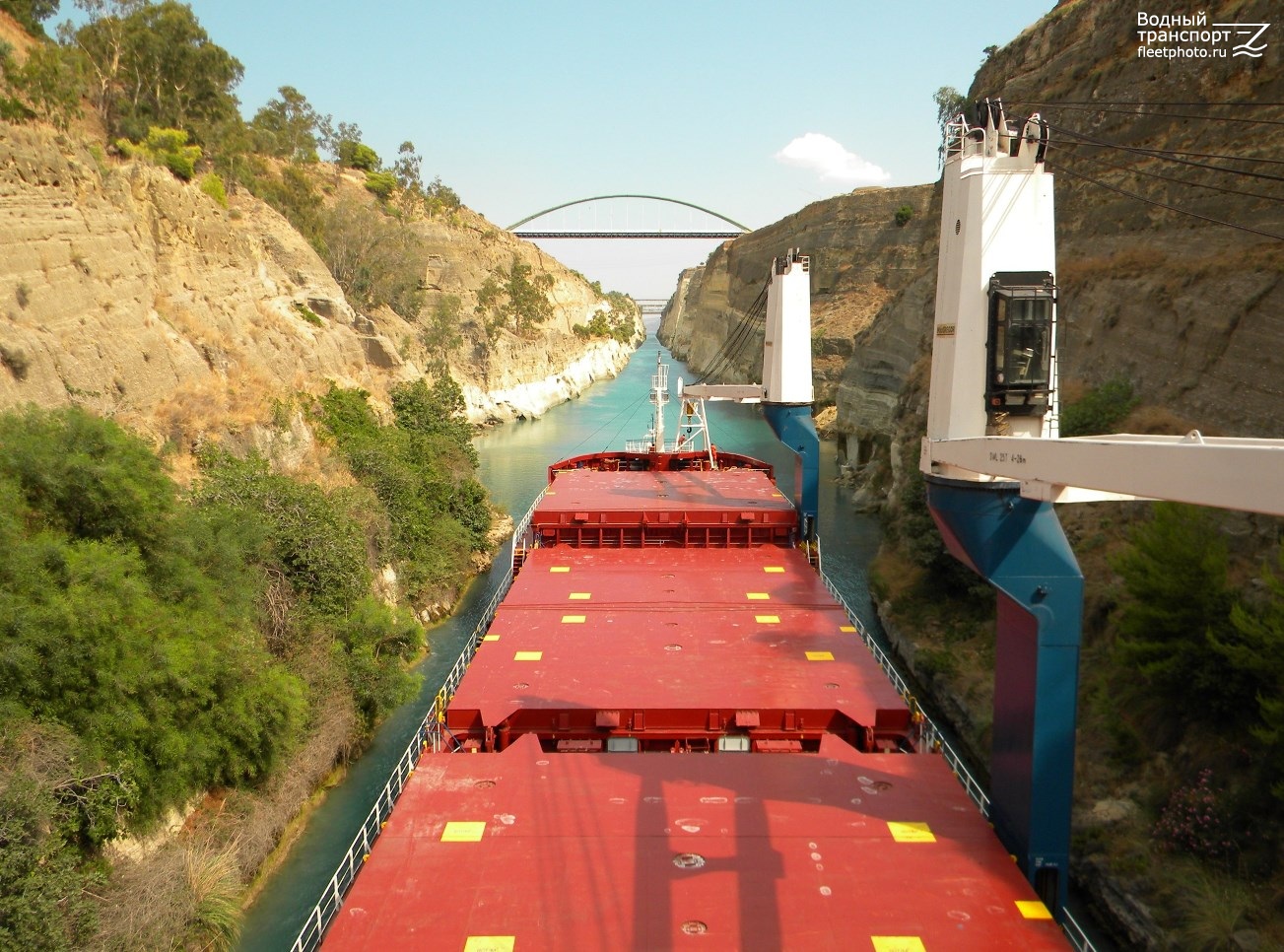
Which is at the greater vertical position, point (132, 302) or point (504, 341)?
point (504, 341)

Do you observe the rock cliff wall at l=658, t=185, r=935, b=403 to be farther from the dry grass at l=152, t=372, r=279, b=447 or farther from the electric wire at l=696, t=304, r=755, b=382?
the dry grass at l=152, t=372, r=279, b=447

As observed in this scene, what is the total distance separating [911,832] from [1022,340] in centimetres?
578

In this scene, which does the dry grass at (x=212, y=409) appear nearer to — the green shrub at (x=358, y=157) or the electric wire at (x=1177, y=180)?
the electric wire at (x=1177, y=180)

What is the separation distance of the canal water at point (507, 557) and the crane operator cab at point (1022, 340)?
508 inches

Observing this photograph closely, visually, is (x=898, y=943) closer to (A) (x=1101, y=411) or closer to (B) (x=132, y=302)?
(A) (x=1101, y=411)

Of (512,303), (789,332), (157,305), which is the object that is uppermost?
(512,303)

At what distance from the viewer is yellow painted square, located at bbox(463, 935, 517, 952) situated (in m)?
7.65

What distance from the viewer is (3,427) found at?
13.9 metres

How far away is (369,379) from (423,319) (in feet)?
100

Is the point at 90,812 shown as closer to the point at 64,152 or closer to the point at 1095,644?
the point at 1095,644

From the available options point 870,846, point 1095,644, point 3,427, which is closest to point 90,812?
point 3,427

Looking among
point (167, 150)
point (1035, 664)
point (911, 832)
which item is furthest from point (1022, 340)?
point (167, 150)

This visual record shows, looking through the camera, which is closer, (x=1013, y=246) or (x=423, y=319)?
(x=1013, y=246)

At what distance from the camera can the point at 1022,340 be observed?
33.7 feet
